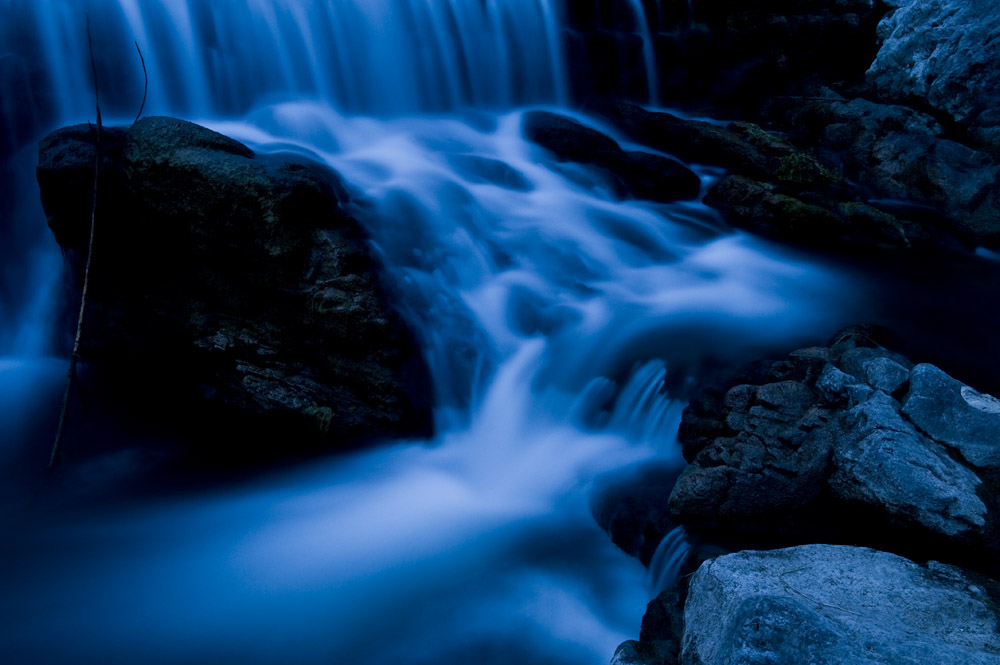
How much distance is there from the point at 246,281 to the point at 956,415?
16.1 feet

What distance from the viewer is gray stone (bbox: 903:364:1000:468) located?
11.0ft

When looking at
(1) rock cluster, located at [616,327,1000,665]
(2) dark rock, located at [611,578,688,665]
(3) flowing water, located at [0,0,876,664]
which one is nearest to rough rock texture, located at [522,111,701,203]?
(3) flowing water, located at [0,0,876,664]

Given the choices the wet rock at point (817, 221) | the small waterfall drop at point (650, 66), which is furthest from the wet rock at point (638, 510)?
the small waterfall drop at point (650, 66)

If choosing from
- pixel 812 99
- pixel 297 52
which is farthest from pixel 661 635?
pixel 812 99

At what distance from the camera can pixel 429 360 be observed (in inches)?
218

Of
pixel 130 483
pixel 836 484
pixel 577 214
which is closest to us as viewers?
pixel 836 484

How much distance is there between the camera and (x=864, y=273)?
720 centimetres

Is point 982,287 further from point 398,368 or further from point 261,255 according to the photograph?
point 261,255

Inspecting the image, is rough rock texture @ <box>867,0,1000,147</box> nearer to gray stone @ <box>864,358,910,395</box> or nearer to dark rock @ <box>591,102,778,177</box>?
dark rock @ <box>591,102,778,177</box>

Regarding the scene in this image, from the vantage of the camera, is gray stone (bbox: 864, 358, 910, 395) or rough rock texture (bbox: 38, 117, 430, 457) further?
rough rock texture (bbox: 38, 117, 430, 457)

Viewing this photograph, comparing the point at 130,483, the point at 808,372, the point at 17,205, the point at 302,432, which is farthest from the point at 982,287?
the point at 17,205

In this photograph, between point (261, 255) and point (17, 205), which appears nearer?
point (261, 255)

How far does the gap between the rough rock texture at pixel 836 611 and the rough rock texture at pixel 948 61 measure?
28.2 ft

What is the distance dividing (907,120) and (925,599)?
28.7 feet
